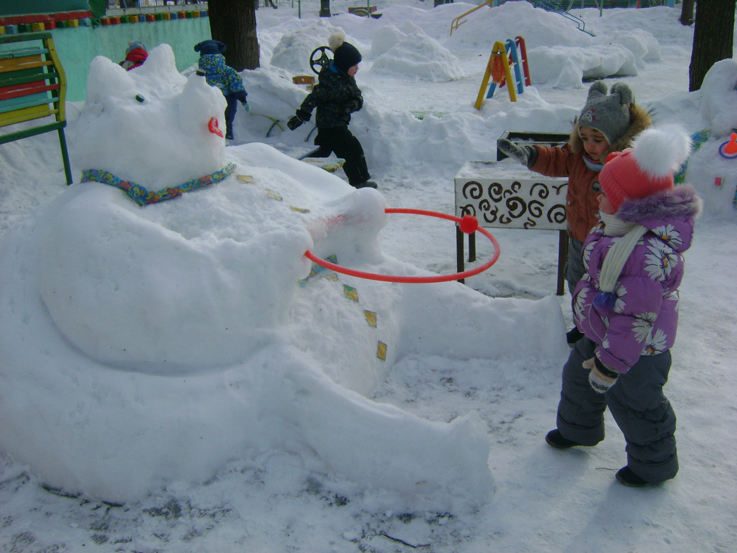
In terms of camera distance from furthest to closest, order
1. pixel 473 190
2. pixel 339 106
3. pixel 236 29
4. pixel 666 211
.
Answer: pixel 236 29, pixel 339 106, pixel 473 190, pixel 666 211

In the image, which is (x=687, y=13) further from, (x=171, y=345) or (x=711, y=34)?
(x=171, y=345)

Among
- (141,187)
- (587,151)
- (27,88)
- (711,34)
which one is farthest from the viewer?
(711,34)

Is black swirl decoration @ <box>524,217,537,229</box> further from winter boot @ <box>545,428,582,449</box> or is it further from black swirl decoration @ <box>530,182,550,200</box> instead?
winter boot @ <box>545,428,582,449</box>

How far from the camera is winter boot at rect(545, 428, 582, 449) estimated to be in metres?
2.31

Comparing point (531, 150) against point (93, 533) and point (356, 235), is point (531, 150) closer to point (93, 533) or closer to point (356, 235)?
point (356, 235)

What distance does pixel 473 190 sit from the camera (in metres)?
3.94

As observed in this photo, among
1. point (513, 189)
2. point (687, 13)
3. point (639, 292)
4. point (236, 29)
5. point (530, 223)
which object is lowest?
point (530, 223)

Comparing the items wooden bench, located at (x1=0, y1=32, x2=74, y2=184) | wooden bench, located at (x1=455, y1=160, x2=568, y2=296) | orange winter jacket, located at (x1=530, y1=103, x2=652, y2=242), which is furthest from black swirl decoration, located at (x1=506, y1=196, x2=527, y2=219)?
wooden bench, located at (x1=0, y1=32, x2=74, y2=184)

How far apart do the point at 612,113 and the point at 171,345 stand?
2.24 metres

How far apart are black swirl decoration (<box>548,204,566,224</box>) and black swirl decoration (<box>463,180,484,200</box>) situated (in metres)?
0.47

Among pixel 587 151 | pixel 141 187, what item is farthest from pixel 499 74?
pixel 141 187

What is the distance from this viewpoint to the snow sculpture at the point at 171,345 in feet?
6.35

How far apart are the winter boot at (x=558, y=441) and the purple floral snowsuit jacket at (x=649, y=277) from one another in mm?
508

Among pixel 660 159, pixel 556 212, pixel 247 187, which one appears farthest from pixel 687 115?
pixel 247 187
